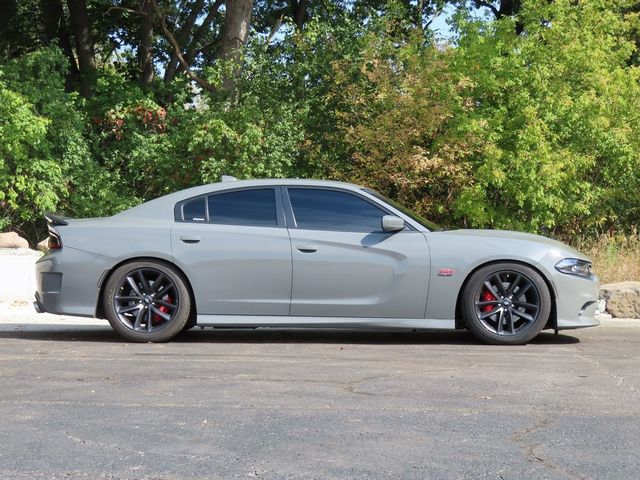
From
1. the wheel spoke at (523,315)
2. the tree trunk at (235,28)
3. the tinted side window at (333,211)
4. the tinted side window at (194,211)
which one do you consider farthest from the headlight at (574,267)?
the tree trunk at (235,28)

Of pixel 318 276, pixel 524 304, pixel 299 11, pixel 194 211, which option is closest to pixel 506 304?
pixel 524 304

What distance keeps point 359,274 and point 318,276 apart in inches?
14.5

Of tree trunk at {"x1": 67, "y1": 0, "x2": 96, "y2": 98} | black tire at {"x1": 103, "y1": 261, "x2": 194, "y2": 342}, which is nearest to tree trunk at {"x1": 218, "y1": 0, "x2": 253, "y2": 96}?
tree trunk at {"x1": 67, "y1": 0, "x2": 96, "y2": 98}

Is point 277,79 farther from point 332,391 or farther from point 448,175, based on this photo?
point 332,391

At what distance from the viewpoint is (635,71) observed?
19.4m

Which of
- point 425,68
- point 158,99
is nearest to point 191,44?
point 158,99

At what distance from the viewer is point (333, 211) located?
31.9 ft

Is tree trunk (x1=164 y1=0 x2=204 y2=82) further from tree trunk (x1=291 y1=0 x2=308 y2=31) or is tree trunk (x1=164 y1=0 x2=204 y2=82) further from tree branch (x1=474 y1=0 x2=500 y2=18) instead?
tree branch (x1=474 y1=0 x2=500 y2=18)

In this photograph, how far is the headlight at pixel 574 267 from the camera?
945cm

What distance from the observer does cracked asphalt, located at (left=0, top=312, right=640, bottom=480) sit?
16.4 ft

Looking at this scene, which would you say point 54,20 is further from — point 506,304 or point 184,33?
point 506,304

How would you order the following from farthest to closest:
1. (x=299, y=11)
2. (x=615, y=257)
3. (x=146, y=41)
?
(x=299, y=11)
(x=146, y=41)
(x=615, y=257)

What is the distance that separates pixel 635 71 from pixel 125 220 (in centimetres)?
1261

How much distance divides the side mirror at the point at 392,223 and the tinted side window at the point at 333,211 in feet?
0.67
